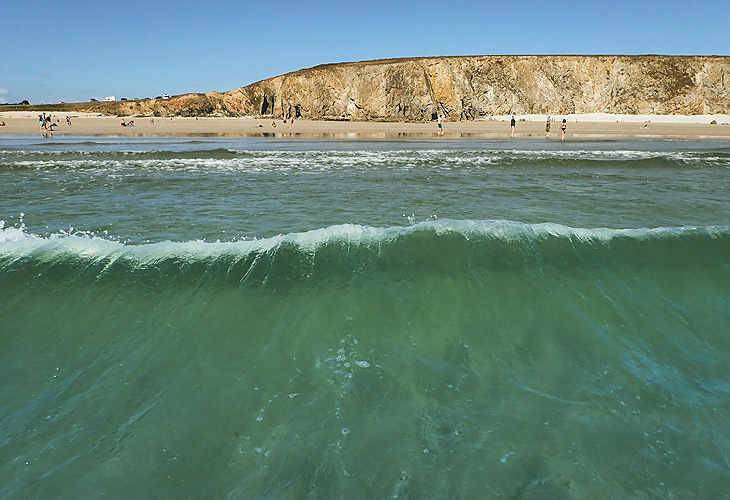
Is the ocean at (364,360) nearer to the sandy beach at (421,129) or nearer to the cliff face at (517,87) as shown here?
the sandy beach at (421,129)

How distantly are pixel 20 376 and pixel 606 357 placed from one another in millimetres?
4156

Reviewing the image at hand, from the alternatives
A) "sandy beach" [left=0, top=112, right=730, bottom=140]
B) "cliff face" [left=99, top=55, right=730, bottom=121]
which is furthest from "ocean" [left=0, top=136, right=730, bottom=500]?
"cliff face" [left=99, top=55, right=730, bottom=121]

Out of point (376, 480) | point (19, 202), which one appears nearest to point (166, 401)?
point (376, 480)

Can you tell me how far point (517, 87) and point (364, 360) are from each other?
77547 millimetres

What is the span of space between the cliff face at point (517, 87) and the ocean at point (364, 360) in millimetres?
64474

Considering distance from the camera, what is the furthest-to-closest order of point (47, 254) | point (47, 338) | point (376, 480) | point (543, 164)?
point (543, 164), point (47, 254), point (47, 338), point (376, 480)

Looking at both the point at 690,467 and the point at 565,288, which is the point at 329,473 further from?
the point at 565,288

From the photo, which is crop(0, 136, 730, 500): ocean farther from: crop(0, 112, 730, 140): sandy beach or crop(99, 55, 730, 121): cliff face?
crop(99, 55, 730, 121): cliff face

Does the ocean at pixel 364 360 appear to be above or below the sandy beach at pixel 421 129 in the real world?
below

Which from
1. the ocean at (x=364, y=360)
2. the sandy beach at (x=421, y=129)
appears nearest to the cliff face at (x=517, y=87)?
the sandy beach at (x=421, y=129)

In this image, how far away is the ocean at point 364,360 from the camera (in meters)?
2.19

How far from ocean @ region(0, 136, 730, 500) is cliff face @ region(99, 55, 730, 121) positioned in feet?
212

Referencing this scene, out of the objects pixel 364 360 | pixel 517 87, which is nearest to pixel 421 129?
pixel 517 87

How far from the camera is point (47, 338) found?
3406 mm
